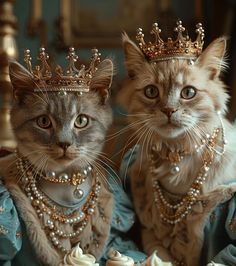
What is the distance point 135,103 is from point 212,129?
0.18 meters

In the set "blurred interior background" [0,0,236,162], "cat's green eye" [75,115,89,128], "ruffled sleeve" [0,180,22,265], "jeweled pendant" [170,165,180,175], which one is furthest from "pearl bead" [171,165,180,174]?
"blurred interior background" [0,0,236,162]

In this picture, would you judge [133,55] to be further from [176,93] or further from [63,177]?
[63,177]

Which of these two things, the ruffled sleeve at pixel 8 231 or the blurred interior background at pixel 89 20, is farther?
the blurred interior background at pixel 89 20

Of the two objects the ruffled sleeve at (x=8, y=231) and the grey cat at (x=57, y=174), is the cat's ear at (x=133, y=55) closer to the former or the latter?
the grey cat at (x=57, y=174)

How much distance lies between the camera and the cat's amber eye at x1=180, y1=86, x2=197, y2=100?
3.32 feet

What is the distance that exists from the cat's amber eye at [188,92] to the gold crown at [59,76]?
0.20m

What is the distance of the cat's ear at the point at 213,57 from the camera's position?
103cm

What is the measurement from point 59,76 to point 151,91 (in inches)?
8.5

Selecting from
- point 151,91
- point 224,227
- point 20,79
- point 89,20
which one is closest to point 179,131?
point 151,91

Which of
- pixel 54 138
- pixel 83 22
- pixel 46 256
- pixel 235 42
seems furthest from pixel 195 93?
pixel 83 22

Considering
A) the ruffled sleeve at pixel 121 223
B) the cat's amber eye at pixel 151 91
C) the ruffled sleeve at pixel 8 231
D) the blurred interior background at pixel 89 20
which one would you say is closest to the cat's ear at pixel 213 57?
the cat's amber eye at pixel 151 91

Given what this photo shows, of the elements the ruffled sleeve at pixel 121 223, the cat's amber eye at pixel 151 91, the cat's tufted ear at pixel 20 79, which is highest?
the cat's tufted ear at pixel 20 79

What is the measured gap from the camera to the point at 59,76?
952mm

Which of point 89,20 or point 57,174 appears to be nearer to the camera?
point 57,174
